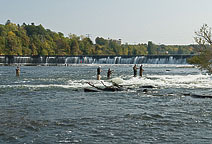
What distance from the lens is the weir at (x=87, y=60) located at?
142 meters

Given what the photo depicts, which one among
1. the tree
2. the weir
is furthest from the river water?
the weir

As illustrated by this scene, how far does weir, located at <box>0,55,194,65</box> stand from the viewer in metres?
142

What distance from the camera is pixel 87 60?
158125 millimetres

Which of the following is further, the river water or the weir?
the weir

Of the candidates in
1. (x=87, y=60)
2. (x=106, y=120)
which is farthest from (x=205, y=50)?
(x=87, y=60)

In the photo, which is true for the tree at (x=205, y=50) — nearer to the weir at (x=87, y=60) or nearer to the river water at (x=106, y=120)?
the river water at (x=106, y=120)

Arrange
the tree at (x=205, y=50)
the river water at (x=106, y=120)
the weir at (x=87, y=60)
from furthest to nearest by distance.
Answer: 1. the weir at (x=87, y=60)
2. the tree at (x=205, y=50)
3. the river water at (x=106, y=120)

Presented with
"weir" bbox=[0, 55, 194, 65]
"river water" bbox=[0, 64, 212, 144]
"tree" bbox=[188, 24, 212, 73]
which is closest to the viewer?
"river water" bbox=[0, 64, 212, 144]

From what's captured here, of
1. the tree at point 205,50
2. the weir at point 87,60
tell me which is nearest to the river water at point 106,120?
the tree at point 205,50

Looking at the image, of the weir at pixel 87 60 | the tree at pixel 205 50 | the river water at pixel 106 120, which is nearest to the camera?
the river water at pixel 106 120

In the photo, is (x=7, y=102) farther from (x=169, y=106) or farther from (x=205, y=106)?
(x=205, y=106)

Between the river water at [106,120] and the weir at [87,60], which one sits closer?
the river water at [106,120]

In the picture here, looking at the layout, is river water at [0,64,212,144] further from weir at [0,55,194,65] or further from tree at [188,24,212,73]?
weir at [0,55,194,65]

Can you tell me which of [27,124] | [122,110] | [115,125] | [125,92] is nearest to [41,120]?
[27,124]
